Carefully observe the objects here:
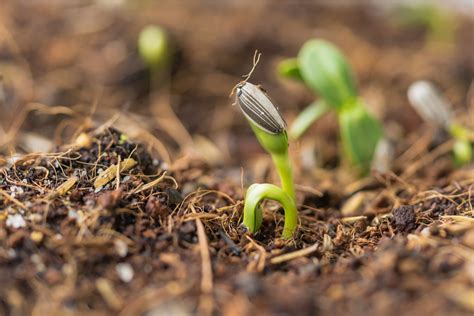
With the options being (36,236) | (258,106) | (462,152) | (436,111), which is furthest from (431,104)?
(36,236)

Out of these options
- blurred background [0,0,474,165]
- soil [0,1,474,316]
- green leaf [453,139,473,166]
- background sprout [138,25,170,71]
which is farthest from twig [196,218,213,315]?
background sprout [138,25,170,71]

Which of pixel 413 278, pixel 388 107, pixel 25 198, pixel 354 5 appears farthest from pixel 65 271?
pixel 354 5

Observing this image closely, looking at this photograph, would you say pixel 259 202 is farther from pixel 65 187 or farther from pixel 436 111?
pixel 436 111

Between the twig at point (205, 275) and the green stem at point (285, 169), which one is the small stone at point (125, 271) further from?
the green stem at point (285, 169)

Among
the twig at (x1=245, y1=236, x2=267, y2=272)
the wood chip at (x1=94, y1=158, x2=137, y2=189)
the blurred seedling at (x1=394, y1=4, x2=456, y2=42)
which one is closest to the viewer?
the twig at (x1=245, y1=236, x2=267, y2=272)

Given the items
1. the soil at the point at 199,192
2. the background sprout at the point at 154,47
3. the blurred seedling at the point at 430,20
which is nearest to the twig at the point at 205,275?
the soil at the point at 199,192

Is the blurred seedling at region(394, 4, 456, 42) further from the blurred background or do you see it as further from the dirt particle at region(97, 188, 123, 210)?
the dirt particle at region(97, 188, 123, 210)
